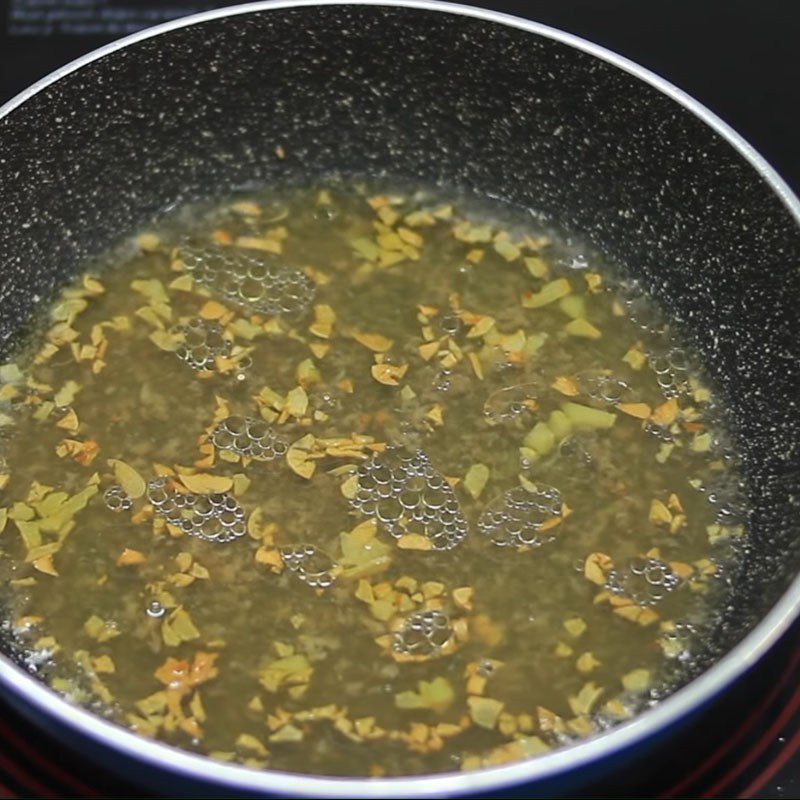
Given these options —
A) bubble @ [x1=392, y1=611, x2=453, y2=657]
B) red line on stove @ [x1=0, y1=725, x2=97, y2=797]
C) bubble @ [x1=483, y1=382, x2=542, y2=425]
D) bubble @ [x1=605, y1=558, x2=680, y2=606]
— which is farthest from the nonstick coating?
red line on stove @ [x1=0, y1=725, x2=97, y2=797]

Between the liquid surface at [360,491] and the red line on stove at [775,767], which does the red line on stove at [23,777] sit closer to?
the liquid surface at [360,491]

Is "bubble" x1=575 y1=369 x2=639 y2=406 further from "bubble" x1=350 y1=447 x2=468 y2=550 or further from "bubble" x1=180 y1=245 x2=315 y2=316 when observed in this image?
"bubble" x1=180 y1=245 x2=315 y2=316

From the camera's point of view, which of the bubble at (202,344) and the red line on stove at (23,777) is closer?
the red line on stove at (23,777)

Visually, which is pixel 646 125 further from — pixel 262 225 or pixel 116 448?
pixel 116 448

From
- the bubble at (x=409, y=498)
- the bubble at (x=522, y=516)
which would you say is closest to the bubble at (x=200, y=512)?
the bubble at (x=409, y=498)

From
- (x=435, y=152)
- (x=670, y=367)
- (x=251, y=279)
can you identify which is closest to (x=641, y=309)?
(x=670, y=367)

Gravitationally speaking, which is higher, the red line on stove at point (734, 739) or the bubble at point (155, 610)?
the bubble at point (155, 610)

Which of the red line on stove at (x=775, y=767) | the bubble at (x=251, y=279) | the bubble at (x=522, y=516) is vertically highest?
the bubble at (x=251, y=279)
